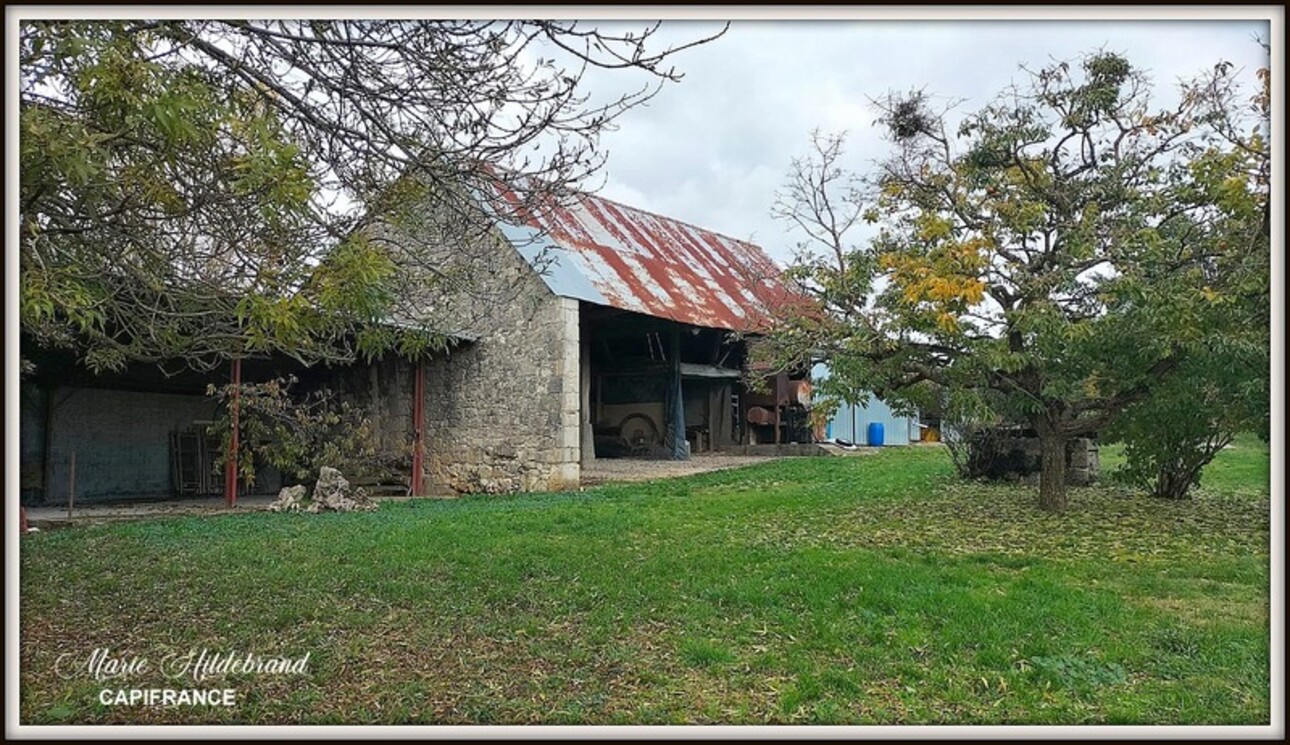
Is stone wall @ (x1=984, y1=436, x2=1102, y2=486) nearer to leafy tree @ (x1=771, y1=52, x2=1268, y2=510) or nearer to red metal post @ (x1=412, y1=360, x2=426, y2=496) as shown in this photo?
leafy tree @ (x1=771, y1=52, x2=1268, y2=510)

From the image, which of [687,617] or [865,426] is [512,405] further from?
[865,426]

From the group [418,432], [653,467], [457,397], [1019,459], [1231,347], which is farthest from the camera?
[653,467]

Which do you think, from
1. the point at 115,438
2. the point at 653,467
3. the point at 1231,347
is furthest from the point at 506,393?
the point at 1231,347

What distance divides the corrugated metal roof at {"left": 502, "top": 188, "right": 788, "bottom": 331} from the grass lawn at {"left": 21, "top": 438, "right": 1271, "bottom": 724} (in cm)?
584

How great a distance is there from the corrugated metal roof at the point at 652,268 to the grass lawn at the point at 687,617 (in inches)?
230

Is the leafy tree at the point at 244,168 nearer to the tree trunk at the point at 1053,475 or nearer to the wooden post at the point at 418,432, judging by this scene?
the tree trunk at the point at 1053,475

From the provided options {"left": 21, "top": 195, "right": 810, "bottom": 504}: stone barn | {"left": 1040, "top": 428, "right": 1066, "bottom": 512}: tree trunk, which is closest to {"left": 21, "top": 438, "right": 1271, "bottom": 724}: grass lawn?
{"left": 1040, "top": 428, "right": 1066, "bottom": 512}: tree trunk

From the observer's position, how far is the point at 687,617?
199 inches

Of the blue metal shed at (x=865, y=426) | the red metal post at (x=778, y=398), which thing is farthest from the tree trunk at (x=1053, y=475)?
the blue metal shed at (x=865, y=426)

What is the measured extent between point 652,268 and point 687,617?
41.3 ft

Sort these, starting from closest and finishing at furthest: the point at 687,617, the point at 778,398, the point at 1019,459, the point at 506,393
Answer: the point at 687,617
the point at 1019,459
the point at 506,393
the point at 778,398

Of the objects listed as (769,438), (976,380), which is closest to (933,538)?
(976,380)

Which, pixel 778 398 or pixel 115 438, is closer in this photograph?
pixel 115 438

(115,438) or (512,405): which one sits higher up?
(512,405)
